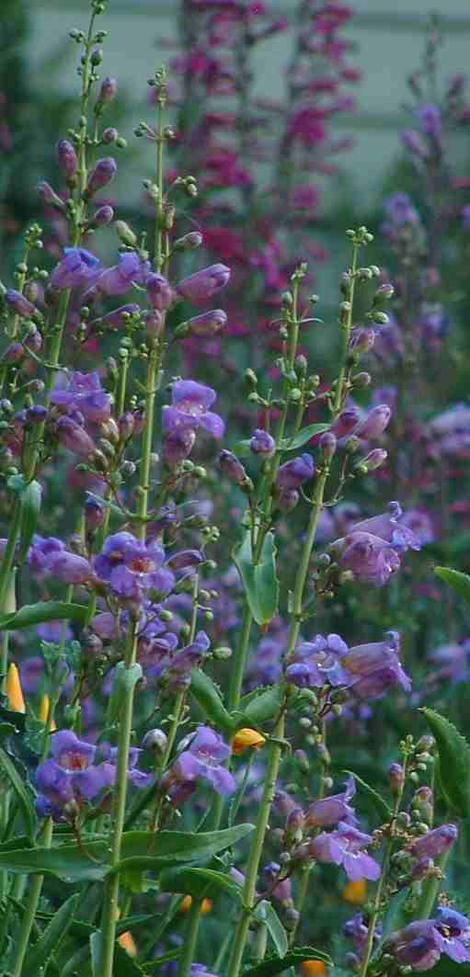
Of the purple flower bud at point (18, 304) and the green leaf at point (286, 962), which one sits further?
the purple flower bud at point (18, 304)

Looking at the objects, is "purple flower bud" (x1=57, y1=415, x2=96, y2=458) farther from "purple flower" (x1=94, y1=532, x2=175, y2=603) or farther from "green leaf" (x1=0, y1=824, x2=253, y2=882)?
"green leaf" (x1=0, y1=824, x2=253, y2=882)

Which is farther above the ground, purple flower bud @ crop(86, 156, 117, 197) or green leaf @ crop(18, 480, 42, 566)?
purple flower bud @ crop(86, 156, 117, 197)

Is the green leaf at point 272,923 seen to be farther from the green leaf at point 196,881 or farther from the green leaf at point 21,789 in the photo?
the green leaf at point 21,789

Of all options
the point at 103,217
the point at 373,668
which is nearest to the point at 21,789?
the point at 373,668

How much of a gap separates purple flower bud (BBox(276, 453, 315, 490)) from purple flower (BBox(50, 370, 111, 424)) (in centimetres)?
17

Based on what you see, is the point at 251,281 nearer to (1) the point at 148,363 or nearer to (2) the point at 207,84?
(2) the point at 207,84

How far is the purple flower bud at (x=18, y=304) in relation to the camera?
1836 mm

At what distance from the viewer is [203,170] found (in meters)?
4.57

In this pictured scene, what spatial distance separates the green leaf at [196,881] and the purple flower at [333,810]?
0.10m

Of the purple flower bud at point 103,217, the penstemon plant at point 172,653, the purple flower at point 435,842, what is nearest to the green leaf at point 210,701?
the penstemon plant at point 172,653

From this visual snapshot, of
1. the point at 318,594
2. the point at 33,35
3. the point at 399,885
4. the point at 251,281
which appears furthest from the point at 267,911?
the point at 33,35

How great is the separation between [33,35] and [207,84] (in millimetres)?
3070

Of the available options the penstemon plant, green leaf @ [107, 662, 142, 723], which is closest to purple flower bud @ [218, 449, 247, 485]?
the penstemon plant

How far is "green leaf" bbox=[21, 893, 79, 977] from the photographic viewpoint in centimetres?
167
